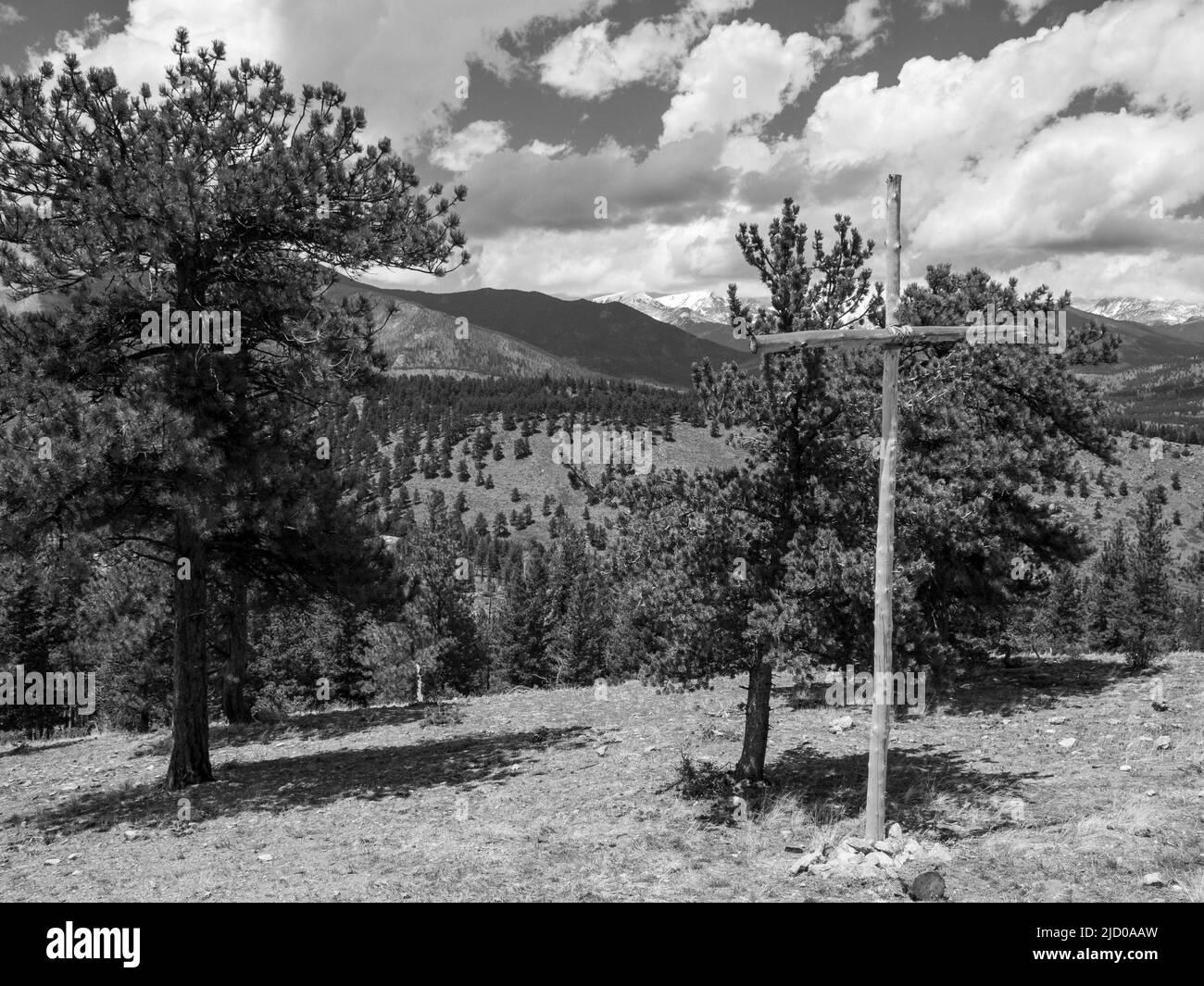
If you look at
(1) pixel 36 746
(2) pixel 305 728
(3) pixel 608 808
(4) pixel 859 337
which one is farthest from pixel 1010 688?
(1) pixel 36 746

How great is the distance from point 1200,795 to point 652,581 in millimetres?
7622

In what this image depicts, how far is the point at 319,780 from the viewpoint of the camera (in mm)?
13727

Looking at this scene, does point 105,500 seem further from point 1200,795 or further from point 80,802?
point 1200,795

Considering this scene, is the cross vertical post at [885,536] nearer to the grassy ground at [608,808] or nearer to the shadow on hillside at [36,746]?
the grassy ground at [608,808]

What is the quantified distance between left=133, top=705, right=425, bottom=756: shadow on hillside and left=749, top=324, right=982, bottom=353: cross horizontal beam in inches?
559

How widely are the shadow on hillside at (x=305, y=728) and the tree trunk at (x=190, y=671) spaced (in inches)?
159

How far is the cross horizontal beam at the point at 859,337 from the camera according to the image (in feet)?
28.1

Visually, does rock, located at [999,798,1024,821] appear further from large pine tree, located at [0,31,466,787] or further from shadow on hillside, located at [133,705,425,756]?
shadow on hillside, located at [133,705,425,756]

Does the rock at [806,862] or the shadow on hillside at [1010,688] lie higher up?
the rock at [806,862]

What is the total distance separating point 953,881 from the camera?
793cm

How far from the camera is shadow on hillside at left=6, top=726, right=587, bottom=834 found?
12.0m

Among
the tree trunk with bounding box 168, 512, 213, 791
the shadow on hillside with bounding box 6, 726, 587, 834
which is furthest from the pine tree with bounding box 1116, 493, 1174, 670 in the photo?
the tree trunk with bounding box 168, 512, 213, 791

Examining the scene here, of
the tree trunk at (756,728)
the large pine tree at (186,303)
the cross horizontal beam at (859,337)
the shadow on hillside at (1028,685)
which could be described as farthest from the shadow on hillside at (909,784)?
the large pine tree at (186,303)
